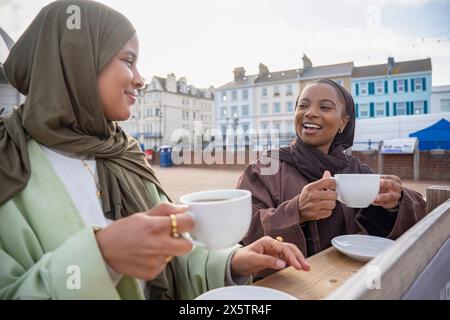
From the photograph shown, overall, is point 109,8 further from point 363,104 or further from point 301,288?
point 363,104

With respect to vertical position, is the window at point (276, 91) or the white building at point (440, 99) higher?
the window at point (276, 91)

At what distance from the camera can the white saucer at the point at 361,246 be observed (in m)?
1.18

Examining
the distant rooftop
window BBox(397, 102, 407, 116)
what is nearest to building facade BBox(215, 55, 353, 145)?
the distant rooftop

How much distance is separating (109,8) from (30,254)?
0.87 m

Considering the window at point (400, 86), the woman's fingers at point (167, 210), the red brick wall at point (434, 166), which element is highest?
the window at point (400, 86)

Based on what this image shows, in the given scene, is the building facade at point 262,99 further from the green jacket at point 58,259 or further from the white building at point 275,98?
the green jacket at point 58,259

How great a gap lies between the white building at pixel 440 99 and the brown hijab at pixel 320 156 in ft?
97.1

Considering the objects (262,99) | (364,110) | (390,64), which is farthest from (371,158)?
(262,99)

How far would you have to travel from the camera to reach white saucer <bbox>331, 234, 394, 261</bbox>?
46.6 inches

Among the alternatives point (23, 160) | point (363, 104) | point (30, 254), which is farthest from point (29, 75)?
point (363, 104)

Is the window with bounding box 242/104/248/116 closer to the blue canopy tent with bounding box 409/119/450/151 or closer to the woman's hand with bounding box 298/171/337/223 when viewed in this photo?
the blue canopy tent with bounding box 409/119/450/151

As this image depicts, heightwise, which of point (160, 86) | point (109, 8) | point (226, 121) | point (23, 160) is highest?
point (160, 86)

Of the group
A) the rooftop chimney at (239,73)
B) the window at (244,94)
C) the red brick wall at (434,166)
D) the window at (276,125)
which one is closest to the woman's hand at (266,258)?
the red brick wall at (434,166)

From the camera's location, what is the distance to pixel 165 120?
47531mm
